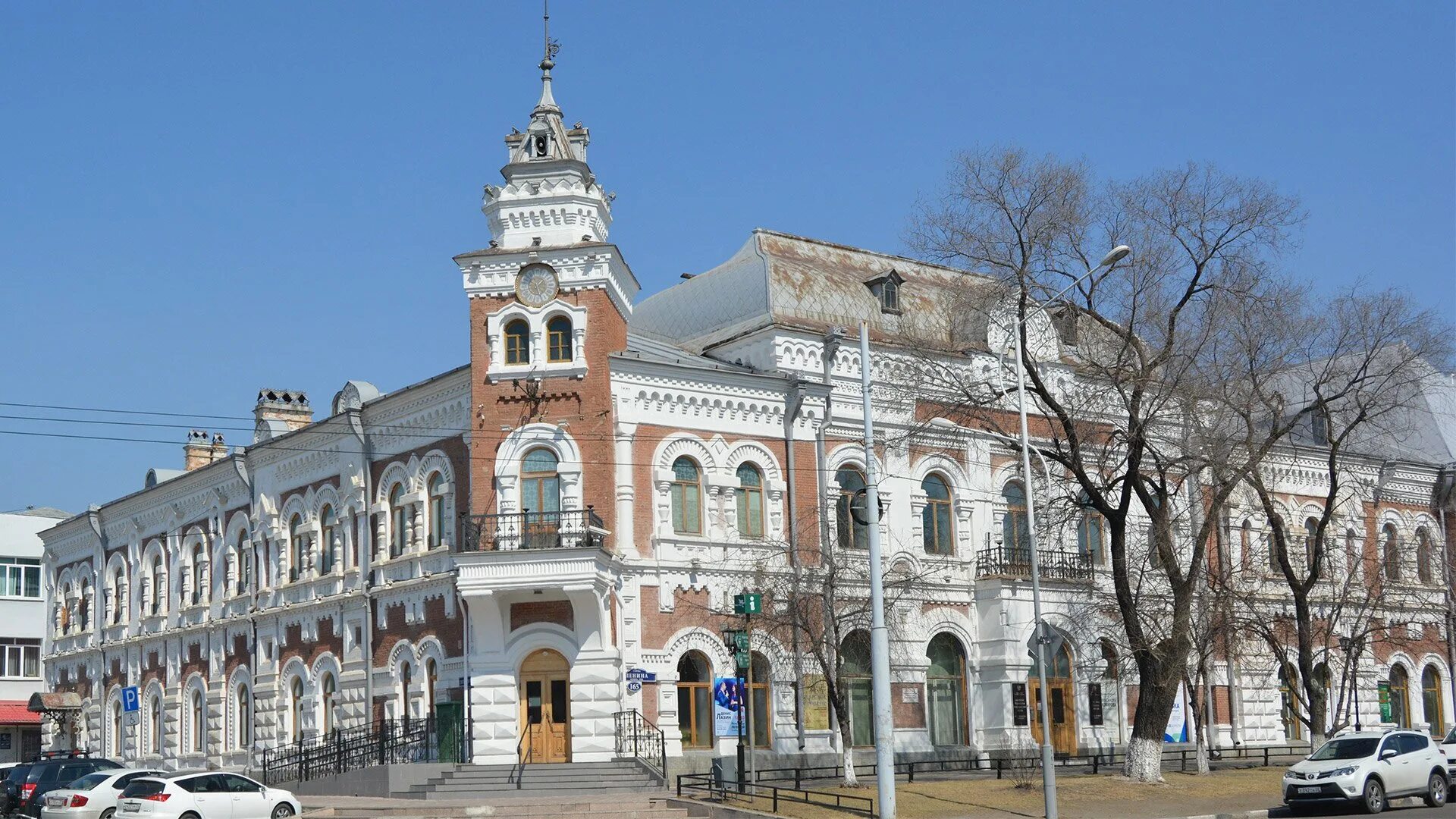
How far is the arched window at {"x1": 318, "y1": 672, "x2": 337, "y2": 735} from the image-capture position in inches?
1663

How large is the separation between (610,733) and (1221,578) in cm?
1672

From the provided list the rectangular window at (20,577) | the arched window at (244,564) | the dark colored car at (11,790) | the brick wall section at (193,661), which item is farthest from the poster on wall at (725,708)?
the rectangular window at (20,577)

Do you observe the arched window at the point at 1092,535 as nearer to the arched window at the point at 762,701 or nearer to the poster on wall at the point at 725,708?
the arched window at the point at 762,701

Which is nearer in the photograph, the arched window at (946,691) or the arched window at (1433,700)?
the arched window at (946,691)

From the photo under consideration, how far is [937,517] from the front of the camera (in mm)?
42344

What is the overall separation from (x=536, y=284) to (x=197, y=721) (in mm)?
20283

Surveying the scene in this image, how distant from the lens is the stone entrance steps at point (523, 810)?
29.5m

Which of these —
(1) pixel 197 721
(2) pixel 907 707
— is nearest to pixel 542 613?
(2) pixel 907 707

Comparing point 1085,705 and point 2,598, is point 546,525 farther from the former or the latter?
point 2,598

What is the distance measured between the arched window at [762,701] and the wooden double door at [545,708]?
4.64 meters

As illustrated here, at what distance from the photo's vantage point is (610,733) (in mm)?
35438

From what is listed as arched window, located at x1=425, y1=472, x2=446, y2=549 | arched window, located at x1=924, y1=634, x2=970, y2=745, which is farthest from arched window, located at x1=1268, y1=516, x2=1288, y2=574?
arched window, located at x1=425, y1=472, x2=446, y2=549

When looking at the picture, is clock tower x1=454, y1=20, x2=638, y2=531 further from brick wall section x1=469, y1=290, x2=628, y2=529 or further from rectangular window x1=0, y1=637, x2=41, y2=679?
rectangular window x1=0, y1=637, x2=41, y2=679

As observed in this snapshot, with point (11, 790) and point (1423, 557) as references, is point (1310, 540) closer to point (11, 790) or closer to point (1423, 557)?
point (1423, 557)
